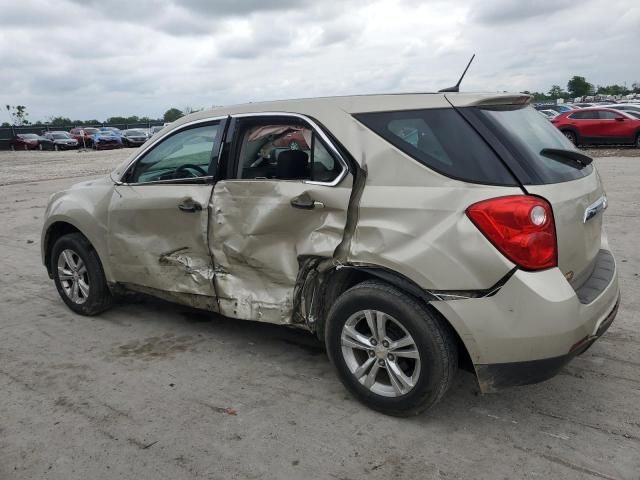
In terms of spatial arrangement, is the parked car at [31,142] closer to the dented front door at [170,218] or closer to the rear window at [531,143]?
the dented front door at [170,218]

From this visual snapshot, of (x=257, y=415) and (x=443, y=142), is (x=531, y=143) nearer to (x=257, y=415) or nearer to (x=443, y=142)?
(x=443, y=142)

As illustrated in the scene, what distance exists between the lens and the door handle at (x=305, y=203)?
3.20 metres

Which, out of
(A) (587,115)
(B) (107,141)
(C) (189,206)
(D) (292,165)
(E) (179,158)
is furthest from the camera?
(B) (107,141)

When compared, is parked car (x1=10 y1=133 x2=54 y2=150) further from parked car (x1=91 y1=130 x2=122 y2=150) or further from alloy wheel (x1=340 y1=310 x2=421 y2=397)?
alloy wheel (x1=340 y1=310 x2=421 y2=397)

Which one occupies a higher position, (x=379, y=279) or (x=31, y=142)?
(x=31, y=142)

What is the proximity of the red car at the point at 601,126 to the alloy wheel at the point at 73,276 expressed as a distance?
1913cm

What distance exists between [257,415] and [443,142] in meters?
1.80

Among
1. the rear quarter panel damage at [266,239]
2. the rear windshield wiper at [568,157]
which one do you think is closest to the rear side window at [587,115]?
the rear windshield wiper at [568,157]

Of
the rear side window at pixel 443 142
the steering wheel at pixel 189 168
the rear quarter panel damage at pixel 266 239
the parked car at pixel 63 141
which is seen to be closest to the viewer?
the rear side window at pixel 443 142

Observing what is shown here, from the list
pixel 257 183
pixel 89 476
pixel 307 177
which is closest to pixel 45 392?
pixel 89 476

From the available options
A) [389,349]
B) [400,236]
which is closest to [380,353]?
[389,349]

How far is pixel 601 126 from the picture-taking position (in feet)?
66.3

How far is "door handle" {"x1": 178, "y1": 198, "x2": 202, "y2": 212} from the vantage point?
3750mm

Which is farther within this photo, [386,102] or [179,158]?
[179,158]
